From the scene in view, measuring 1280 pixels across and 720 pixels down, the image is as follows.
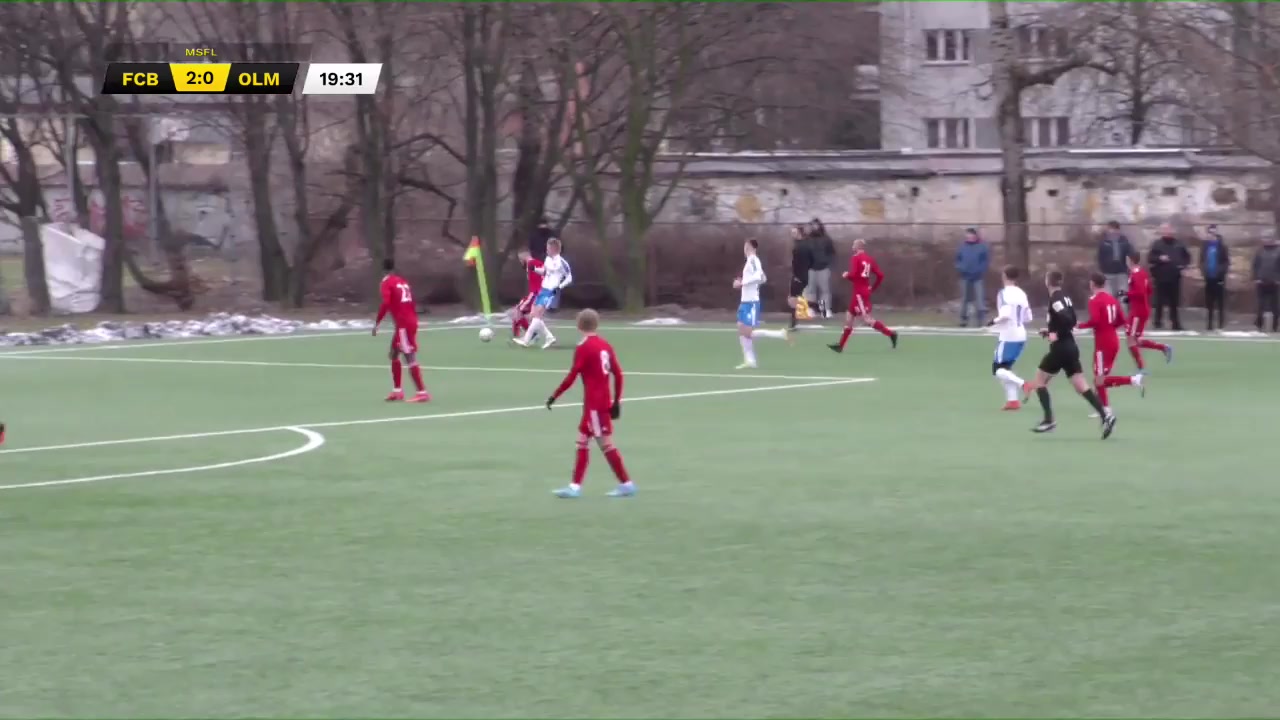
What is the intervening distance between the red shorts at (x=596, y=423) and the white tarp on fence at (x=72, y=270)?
3261 cm

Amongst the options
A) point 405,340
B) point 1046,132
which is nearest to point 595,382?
point 405,340

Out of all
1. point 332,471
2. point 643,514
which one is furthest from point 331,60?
point 643,514

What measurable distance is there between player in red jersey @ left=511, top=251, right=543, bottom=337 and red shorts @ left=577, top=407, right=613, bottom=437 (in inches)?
705

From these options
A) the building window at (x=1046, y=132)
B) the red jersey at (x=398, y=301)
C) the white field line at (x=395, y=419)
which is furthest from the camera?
the building window at (x=1046, y=132)

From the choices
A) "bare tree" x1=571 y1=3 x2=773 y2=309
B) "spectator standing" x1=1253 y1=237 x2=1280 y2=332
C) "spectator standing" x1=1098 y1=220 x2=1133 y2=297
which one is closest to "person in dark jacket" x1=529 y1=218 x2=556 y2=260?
"bare tree" x1=571 y1=3 x2=773 y2=309

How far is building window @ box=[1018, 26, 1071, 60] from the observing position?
138 ft

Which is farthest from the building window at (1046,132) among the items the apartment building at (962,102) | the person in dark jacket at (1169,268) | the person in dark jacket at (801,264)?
the person in dark jacket at (1169,268)

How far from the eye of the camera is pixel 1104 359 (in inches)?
817

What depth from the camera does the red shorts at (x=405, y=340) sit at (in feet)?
76.3

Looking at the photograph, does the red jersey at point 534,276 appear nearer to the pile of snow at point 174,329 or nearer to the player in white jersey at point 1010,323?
the pile of snow at point 174,329

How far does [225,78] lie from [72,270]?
6.22m

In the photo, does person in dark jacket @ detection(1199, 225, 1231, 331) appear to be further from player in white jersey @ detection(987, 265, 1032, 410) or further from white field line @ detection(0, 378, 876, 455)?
player in white jersey @ detection(987, 265, 1032, 410)

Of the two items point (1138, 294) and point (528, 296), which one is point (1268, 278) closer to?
point (1138, 294)

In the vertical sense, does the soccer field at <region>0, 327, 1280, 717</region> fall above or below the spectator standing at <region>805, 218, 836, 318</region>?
below
